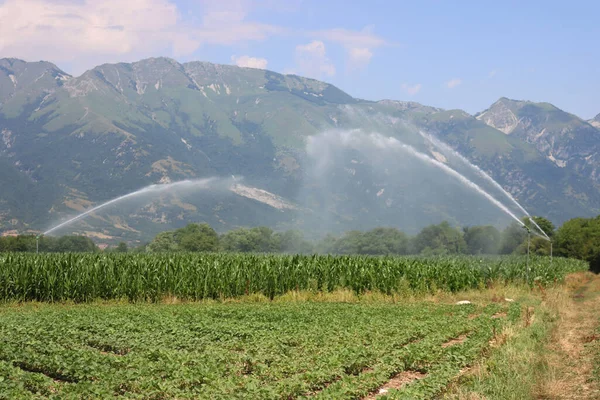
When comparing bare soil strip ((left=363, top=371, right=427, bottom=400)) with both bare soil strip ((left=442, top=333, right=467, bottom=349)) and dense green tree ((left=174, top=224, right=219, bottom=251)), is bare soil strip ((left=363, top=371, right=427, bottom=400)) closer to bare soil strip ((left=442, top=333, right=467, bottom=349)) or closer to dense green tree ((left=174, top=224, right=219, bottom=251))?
bare soil strip ((left=442, top=333, right=467, bottom=349))

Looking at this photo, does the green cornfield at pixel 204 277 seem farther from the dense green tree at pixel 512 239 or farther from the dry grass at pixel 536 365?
the dense green tree at pixel 512 239

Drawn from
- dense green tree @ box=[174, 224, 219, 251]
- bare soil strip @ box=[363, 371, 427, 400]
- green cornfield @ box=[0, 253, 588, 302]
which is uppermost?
dense green tree @ box=[174, 224, 219, 251]

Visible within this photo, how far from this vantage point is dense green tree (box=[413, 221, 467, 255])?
10806 cm

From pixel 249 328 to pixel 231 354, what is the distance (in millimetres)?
4585

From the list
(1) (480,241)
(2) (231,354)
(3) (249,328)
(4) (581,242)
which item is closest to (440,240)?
(1) (480,241)

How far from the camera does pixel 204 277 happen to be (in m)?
33.5

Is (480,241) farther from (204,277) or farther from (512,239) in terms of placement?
(204,277)

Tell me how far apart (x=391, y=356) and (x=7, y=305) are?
1994cm

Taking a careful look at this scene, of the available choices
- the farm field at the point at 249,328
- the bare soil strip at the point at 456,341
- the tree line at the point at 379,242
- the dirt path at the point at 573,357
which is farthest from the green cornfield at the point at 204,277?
the tree line at the point at 379,242

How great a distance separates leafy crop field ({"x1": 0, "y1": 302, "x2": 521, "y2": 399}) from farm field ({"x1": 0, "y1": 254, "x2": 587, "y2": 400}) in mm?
38

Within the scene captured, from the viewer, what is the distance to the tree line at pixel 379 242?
92.2 metres

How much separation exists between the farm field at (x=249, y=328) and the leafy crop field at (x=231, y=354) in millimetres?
38

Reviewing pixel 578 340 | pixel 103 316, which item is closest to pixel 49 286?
pixel 103 316

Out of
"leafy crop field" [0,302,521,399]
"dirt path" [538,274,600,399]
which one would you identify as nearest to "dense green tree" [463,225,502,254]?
"dirt path" [538,274,600,399]
